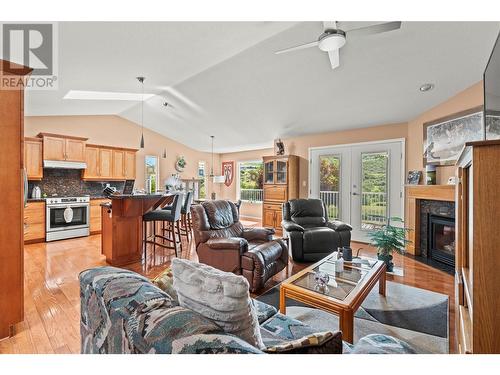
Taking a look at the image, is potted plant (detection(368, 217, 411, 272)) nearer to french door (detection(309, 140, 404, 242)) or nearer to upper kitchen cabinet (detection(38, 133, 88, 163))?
french door (detection(309, 140, 404, 242))

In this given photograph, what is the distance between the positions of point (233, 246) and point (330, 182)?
357 cm

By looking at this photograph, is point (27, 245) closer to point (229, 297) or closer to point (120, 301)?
point (120, 301)

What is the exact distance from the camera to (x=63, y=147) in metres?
5.18

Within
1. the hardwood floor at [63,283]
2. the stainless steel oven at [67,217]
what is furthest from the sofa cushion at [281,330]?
the stainless steel oven at [67,217]

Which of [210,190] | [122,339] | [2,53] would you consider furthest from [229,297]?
[210,190]

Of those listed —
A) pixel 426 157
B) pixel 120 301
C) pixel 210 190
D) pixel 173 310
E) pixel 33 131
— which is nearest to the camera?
pixel 173 310

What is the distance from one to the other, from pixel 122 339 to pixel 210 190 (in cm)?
809

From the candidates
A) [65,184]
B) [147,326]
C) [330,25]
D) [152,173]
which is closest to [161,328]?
[147,326]

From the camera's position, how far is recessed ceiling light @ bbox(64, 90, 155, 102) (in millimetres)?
4137

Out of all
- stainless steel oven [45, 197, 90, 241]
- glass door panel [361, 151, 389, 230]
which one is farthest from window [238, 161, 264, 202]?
stainless steel oven [45, 197, 90, 241]

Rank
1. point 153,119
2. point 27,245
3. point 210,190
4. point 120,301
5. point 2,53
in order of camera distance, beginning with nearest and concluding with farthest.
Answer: point 120,301
point 2,53
point 27,245
point 153,119
point 210,190

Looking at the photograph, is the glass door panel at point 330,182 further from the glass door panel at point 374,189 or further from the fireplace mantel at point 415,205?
the fireplace mantel at point 415,205

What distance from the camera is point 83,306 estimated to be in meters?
1.24

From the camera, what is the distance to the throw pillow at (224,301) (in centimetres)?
88
